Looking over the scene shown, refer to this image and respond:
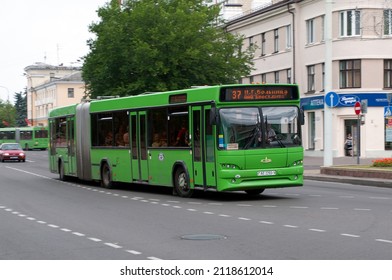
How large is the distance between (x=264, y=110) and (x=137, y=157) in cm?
566

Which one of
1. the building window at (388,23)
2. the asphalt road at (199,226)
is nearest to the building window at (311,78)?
the building window at (388,23)

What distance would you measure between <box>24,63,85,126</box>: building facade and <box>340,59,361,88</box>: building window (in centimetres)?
7689

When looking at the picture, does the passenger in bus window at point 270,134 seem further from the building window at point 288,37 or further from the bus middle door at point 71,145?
the building window at point 288,37

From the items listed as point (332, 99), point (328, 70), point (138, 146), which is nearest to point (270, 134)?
point (138, 146)

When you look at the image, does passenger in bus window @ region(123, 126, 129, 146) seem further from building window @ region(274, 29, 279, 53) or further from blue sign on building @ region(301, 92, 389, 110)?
building window @ region(274, 29, 279, 53)

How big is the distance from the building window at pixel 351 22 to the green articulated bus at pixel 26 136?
5463 centimetres

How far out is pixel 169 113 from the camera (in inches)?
882

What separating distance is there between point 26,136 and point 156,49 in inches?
2313

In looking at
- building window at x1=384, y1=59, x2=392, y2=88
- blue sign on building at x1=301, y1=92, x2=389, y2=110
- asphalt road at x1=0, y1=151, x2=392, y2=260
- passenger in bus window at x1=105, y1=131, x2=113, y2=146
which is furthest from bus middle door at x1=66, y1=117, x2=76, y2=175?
building window at x1=384, y1=59, x2=392, y2=88

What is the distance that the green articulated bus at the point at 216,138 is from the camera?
20.0 metres

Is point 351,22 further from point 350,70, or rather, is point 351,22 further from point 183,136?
point 183,136

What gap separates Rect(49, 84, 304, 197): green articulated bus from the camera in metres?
20.0

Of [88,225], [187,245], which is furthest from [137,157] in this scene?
[187,245]
